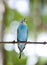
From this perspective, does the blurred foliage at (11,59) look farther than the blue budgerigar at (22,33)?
Yes

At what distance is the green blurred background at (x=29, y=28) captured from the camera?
1869 mm

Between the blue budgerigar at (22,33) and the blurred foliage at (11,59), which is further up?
the blue budgerigar at (22,33)

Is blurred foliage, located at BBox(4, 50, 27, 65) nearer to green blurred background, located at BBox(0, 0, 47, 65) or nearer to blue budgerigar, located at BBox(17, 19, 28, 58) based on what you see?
green blurred background, located at BBox(0, 0, 47, 65)

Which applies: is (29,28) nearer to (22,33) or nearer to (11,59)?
(22,33)

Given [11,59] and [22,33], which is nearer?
[22,33]

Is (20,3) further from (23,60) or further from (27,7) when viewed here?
(23,60)

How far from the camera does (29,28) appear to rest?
6.23ft

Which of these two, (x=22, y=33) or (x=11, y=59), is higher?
(x=22, y=33)

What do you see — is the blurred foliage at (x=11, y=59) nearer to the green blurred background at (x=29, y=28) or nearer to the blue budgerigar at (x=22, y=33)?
the green blurred background at (x=29, y=28)

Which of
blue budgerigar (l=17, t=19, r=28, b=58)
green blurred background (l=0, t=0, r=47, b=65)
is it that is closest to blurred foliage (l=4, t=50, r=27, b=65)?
green blurred background (l=0, t=0, r=47, b=65)

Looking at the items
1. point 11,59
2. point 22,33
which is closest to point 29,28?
point 22,33

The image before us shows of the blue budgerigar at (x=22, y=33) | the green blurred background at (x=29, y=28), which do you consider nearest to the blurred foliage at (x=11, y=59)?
the green blurred background at (x=29, y=28)

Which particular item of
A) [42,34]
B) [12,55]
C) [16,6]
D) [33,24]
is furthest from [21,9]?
[12,55]

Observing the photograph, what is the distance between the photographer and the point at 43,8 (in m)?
1.93
